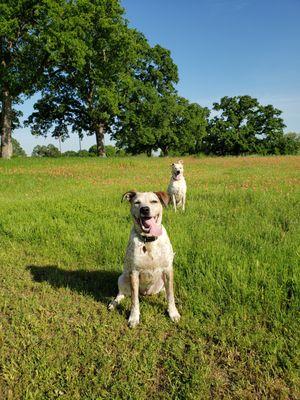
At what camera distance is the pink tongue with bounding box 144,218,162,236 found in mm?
4027

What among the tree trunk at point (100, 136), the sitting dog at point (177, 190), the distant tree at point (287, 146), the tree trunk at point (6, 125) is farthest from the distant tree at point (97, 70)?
the distant tree at point (287, 146)

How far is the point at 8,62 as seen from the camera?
87.6 ft

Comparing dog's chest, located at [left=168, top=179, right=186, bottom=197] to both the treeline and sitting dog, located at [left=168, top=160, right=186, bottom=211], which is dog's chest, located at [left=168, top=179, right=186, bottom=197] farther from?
the treeline

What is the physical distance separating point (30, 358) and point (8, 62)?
2877cm

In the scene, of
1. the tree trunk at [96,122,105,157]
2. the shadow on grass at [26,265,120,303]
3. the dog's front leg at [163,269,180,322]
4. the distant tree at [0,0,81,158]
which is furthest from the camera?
the tree trunk at [96,122,105,157]

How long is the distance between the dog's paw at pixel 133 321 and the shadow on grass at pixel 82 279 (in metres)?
0.78

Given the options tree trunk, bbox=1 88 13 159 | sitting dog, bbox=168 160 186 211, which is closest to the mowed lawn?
sitting dog, bbox=168 160 186 211

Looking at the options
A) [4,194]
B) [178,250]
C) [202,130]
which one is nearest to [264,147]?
[202,130]

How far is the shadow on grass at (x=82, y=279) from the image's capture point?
4.99 meters

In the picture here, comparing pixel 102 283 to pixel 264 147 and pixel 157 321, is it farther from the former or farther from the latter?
pixel 264 147

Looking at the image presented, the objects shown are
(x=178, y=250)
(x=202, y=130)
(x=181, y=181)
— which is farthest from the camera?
(x=202, y=130)

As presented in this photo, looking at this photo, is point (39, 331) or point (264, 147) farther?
point (264, 147)

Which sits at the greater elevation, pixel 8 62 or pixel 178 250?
pixel 8 62

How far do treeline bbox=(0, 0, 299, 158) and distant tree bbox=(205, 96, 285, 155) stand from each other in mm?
12111
